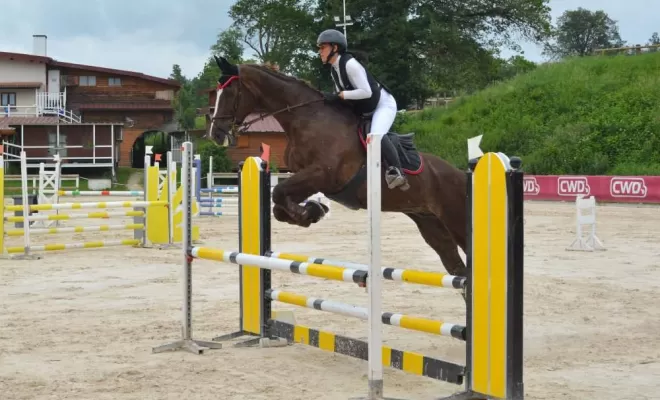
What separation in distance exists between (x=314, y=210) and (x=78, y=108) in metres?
44.0

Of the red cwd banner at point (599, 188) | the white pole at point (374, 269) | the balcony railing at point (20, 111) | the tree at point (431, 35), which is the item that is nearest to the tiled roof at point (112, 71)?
the balcony railing at point (20, 111)

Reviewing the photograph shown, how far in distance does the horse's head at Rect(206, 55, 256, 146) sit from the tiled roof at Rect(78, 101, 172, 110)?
4230cm

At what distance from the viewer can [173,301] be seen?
319 inches

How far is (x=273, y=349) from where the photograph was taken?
5973 millimetres

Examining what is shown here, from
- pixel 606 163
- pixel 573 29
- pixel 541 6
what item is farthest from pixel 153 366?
pixel 573 29

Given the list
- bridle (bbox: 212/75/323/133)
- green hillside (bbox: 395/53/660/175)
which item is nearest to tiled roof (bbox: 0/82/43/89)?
green hillside (bbox: 395/53/660/175)

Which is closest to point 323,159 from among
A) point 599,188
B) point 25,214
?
point 25,214

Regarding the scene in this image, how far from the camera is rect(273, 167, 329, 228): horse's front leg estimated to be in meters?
5.99

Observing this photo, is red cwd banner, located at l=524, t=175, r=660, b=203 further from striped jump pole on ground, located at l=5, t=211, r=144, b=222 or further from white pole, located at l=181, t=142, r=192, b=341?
white pole, located at l=181, t=142, r=192, b=341

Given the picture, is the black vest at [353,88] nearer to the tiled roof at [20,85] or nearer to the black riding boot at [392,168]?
the black riding boot at [392,168]

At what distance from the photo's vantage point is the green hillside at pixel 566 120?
31266 mm

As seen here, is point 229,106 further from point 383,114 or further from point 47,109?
point 47,109

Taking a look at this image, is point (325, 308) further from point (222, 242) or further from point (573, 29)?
point (573, 29)

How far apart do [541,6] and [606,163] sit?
1985cm
